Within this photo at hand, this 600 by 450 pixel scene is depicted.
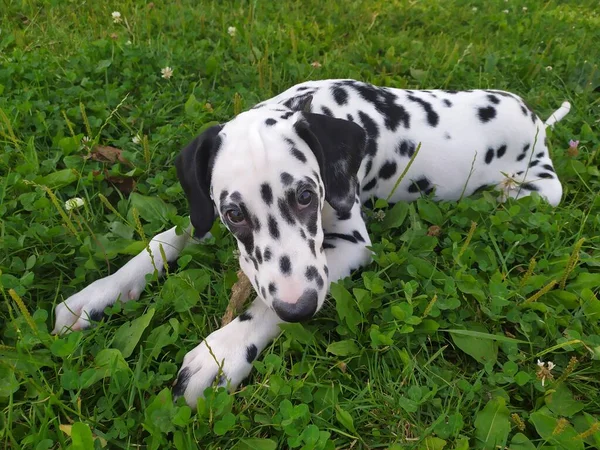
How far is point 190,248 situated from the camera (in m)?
3.39

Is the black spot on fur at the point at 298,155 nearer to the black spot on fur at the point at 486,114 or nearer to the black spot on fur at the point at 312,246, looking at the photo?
the black spot on fur at the point at 312,246

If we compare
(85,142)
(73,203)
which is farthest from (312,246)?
(85,142)

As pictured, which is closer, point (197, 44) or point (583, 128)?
point (583, 128)

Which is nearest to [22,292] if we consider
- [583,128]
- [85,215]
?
[85,215]

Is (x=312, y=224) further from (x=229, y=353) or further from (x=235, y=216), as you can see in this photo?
(x=229, y=353)

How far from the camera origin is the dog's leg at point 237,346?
2.61m

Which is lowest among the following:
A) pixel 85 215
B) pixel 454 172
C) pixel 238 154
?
pixel 85 215

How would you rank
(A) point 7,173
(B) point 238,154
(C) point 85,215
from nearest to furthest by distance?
1. (B) point 238,154
2. (C) point 85,215
3. (A) point 7,173

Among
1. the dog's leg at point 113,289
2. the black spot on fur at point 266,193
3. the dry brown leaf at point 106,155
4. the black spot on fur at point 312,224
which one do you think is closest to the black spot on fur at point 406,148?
the black spot on fur at point 312,224

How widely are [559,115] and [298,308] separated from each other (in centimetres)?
377

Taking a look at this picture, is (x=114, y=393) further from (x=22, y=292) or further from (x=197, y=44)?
(x=197, y=44)

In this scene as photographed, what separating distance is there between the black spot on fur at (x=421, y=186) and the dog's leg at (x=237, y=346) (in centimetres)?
92

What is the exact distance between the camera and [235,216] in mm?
2699

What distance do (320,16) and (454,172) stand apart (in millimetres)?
4026
